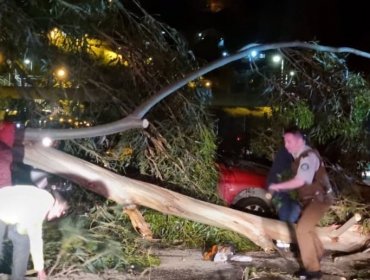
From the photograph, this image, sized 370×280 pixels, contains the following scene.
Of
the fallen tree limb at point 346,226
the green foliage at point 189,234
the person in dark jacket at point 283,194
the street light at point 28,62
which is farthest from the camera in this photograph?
the green foliage at point 189,234

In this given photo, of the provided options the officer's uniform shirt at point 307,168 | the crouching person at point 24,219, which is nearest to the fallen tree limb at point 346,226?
the officer's uniform shirt at point 307,168

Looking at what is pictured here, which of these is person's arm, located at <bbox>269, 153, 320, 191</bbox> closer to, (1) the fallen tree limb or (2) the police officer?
(2) the police officer

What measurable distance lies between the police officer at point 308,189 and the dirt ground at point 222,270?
322mm

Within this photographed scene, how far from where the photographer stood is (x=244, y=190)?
8258 mm

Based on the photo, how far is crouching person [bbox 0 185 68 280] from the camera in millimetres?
4523

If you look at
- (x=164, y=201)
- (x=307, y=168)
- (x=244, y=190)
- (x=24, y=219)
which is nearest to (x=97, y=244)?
(x=164, y=201)

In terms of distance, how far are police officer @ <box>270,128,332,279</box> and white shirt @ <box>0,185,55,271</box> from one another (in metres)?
2.30

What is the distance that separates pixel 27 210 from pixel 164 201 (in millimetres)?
→ 2356

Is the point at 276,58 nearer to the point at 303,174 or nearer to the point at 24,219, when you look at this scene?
the point at 303,174

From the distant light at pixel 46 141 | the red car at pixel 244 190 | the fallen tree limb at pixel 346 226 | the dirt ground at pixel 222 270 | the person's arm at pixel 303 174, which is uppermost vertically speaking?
the distant light at pixel 46 141

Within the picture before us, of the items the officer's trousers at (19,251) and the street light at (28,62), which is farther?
the street light at (28,62)

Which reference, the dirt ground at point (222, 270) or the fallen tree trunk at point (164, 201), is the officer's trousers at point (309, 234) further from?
the fallen tree trunk at point (164, 201)

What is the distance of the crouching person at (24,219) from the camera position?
452cm

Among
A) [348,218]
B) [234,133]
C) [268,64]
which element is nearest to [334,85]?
[268,64]
